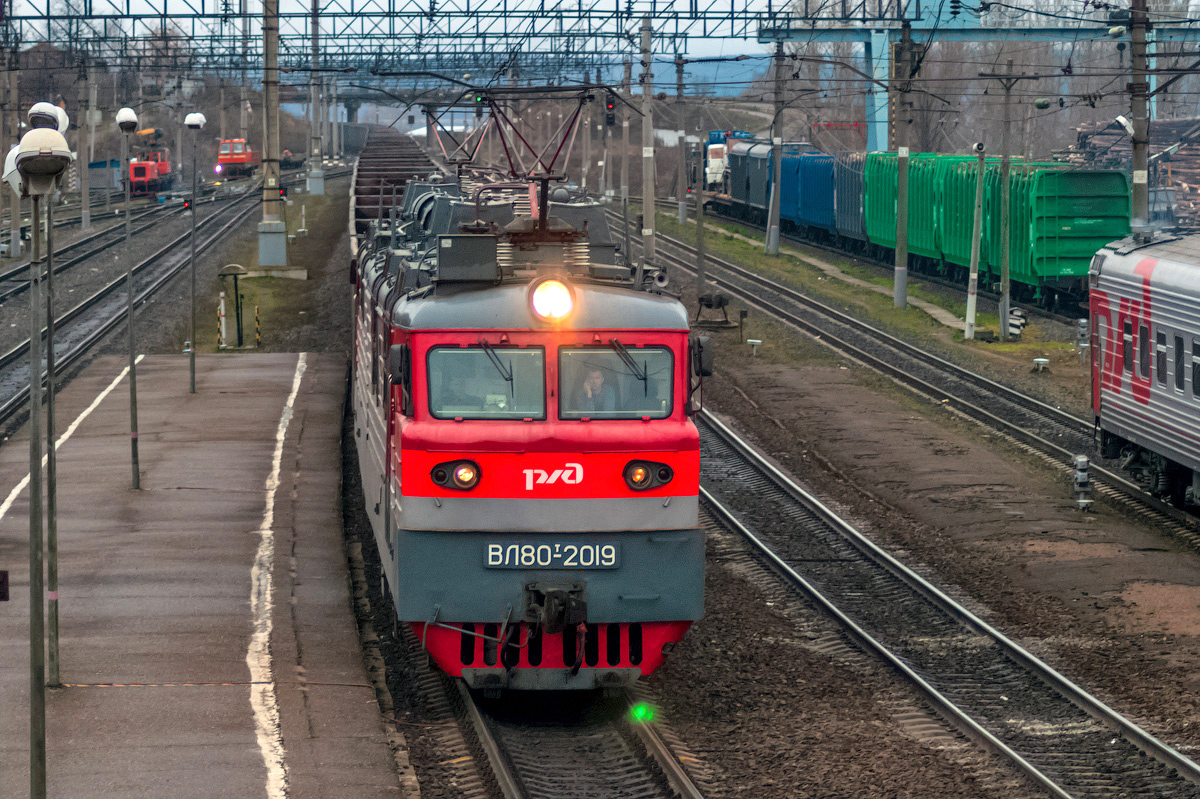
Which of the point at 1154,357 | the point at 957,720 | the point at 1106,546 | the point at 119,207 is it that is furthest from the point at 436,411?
the point at 119,207

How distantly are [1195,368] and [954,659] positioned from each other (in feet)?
18.9

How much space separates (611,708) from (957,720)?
9.27 feet

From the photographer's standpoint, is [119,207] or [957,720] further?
[119,207]

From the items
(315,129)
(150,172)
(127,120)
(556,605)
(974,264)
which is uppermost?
(315,129)

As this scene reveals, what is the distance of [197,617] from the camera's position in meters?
13.7

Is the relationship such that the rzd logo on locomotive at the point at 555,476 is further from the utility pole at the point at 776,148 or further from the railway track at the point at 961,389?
the utility pole at the point at 776,148

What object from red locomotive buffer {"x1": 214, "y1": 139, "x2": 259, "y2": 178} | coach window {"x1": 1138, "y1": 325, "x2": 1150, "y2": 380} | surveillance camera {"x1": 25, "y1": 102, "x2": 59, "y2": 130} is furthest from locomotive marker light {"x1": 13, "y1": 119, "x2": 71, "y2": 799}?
red locomotive buffer {"x1": 214, "y1": 139, "x2": 259, "y2": 178}

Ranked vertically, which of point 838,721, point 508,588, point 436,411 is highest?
point 436,411

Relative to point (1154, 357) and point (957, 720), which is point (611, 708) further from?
point (1154, 357)

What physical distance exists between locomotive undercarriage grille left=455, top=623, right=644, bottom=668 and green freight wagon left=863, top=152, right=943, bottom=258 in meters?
34.0

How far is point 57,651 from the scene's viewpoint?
38.4 feet

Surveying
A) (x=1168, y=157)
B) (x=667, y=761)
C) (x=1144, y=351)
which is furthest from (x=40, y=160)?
(x=1168, y=157)

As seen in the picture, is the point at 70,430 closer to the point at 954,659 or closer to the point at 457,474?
the point at 457,474

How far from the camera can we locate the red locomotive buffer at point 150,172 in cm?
7781
